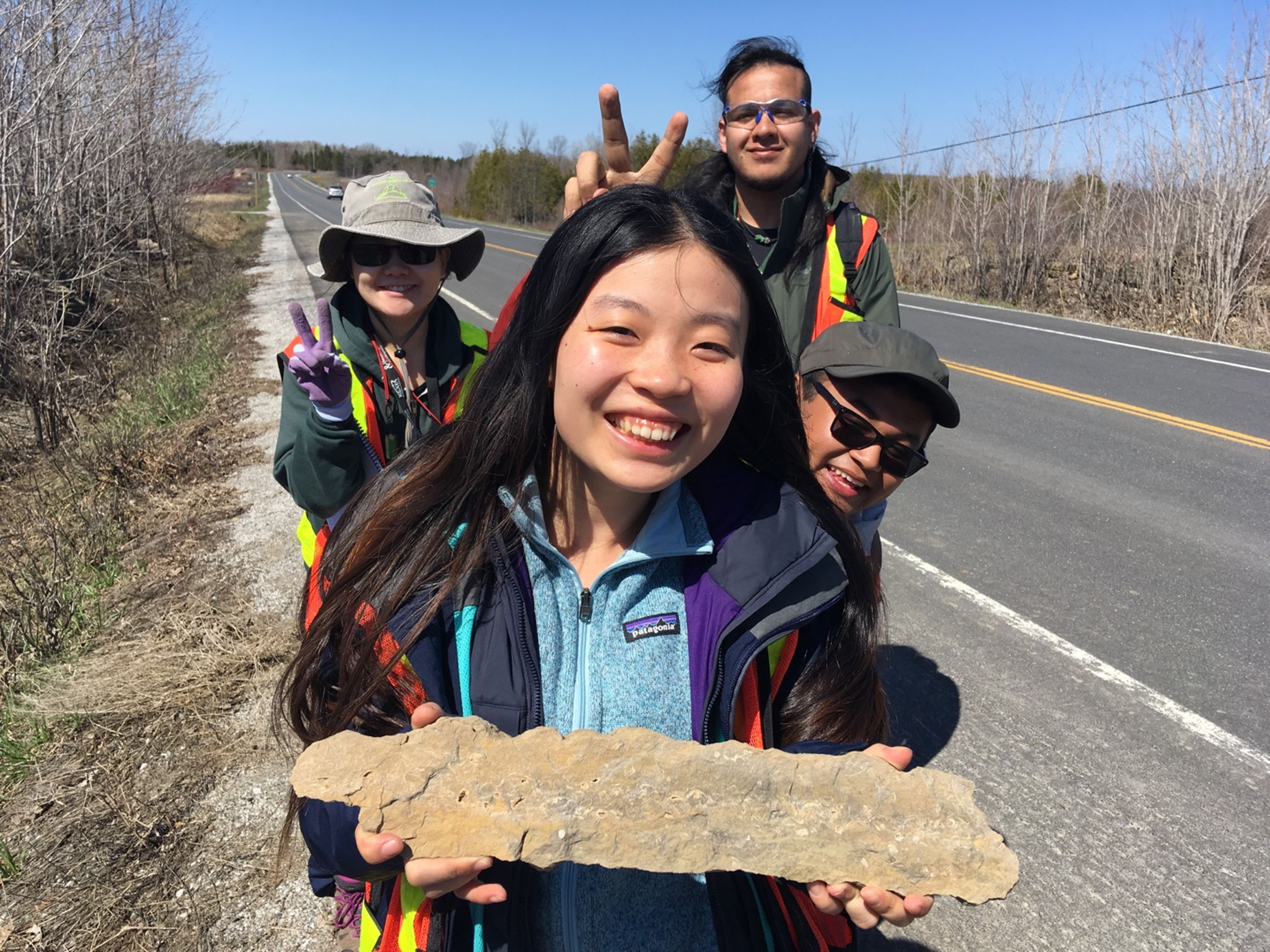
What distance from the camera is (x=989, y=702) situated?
10.2 feet

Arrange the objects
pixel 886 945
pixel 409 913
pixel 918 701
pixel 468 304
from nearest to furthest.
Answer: pixel 409 913 < pixel 886 945 < pixel 918 701 < pixel 468 304

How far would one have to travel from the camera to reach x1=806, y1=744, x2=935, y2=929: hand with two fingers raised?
1.23m

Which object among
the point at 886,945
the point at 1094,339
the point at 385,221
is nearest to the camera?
the point at 886,945

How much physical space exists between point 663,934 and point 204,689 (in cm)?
227

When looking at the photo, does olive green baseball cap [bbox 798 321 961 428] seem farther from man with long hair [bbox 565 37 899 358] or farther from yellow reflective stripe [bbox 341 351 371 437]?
yellow reflective stripe [bbox 341 351 371 437]

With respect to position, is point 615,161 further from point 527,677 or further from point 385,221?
point 527,677

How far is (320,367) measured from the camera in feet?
7.06

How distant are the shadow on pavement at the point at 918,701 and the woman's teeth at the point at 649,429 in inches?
76.7

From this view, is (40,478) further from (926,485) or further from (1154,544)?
(1154,544)

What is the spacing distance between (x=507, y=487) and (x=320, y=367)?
0.93 metres

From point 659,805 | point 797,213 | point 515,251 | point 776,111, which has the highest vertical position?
point 515,251

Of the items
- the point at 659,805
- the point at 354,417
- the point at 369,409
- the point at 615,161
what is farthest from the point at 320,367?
the point at 659,805

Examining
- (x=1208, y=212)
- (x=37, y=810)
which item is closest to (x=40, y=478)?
(x=37, y=810)

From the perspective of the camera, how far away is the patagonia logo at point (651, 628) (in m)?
1.42
